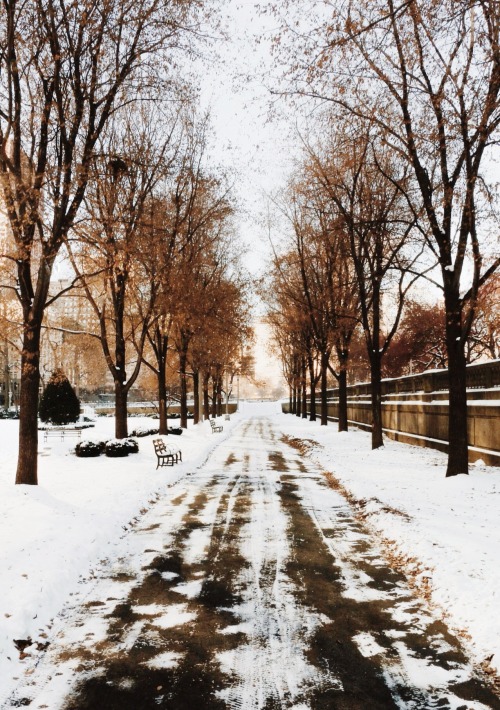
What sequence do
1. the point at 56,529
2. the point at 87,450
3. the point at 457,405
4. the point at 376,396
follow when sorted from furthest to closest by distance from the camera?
the point at 376,396, the point at 87,450, the point at 457,405, the point at 56,529

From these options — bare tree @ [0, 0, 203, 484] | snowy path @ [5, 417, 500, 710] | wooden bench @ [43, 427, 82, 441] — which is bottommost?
snowy path @ [5, 417, 500, 710]

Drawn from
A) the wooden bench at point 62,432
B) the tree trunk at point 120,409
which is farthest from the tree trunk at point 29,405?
the wooden bench at point 62,432

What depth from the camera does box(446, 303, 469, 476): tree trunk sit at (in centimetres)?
1256

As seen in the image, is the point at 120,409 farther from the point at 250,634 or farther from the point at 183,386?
the point at 250,634

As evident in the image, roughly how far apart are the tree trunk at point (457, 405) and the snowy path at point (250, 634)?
5.27 metres

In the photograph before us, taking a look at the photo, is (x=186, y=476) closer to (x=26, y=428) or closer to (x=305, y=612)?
(x=26, y=428)

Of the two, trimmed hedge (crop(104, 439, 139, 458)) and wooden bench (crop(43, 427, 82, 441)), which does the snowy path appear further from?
wooden bench (crop(43, 427, 82, 441))

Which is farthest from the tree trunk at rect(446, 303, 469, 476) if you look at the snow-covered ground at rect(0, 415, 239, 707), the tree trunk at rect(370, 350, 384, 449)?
the snow-covered ground at rect(0, 415, 239, 707)

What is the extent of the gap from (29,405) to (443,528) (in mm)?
8510

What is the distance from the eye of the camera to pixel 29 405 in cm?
1120

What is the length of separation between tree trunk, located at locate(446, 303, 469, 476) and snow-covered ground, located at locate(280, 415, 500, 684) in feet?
1.52

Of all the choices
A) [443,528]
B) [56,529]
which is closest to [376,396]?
[443,528]

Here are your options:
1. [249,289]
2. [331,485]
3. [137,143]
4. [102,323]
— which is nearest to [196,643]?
[331,485]

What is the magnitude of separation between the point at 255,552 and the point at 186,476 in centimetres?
784
